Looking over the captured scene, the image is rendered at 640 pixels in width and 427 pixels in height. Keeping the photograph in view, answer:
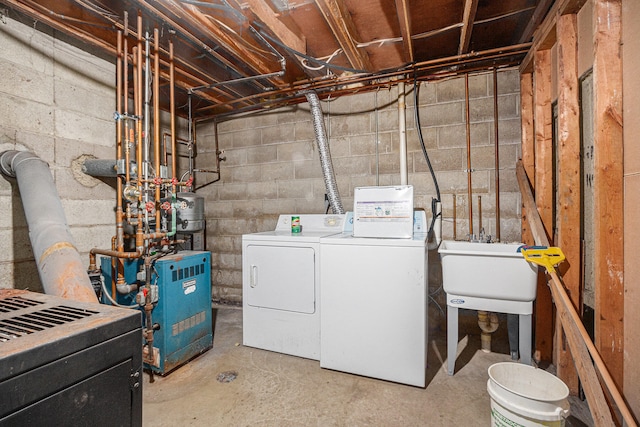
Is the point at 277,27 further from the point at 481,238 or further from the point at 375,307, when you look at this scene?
the point at 481,238

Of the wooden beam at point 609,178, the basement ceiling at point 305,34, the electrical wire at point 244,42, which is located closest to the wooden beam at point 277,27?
the basement ceiling at point 305,34

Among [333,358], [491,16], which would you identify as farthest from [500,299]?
[491,16]

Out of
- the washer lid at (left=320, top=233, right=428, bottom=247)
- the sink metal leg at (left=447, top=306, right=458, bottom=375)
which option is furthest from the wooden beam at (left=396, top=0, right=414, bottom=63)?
the sink metal leg at (left=447, top=306, right=458, bottom=375)

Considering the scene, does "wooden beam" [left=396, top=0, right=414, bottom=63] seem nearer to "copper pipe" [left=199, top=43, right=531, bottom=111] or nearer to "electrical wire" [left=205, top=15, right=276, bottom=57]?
"copper pipe" [left=199, top=43, right=531, bottom=111]

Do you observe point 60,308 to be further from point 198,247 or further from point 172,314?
point 198,247

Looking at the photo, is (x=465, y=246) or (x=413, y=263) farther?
(x=465, y=246)

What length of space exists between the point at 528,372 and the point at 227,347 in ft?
6.59

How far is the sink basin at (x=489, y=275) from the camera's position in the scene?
1791 millimetres

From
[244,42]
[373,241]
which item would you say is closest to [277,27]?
[244,42]

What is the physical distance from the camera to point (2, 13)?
188 centimetres

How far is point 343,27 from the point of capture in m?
2.05

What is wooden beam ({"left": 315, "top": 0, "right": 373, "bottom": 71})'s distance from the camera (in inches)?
73.3

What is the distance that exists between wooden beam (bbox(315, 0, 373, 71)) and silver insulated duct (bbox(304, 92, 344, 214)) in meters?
0.47

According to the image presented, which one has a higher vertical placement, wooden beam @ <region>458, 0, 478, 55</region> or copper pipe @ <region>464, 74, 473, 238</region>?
wooden beam @ <region>458, 0, 478, 55</region>
